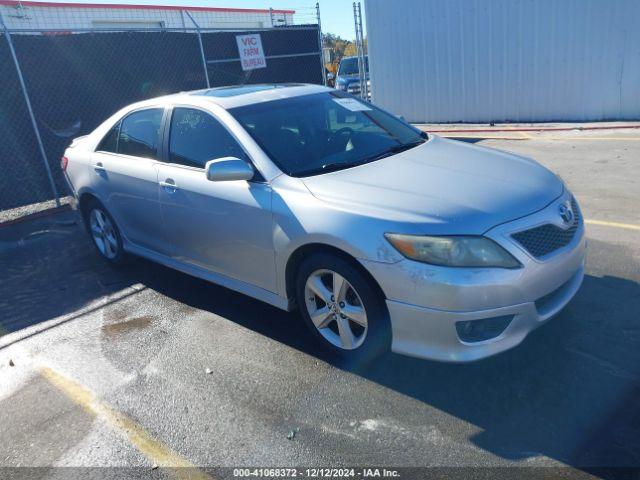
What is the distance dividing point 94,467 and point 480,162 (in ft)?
9.89

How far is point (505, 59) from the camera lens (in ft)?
39.1

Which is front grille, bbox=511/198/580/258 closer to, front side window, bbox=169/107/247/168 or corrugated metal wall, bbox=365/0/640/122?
front side window, bbox=169/107/247/168

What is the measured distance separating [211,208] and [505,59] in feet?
32.7

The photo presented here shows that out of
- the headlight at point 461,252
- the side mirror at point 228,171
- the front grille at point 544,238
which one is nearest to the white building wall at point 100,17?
the side mirror at point 228,171

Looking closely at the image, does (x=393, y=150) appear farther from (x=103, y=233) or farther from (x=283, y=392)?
(x=103, y=233)

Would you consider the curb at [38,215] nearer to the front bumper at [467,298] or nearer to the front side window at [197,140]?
the front side window at [197,140]

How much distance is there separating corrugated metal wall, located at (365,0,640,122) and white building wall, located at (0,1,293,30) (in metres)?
4.97

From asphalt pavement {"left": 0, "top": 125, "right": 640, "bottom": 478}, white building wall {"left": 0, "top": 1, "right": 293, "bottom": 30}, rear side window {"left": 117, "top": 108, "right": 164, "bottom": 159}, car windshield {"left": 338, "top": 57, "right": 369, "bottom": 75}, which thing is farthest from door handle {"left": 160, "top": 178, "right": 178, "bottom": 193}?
car windshield {"left": 338, "top": 57, "right": 369, "bottom": 75}

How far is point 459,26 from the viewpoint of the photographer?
12.3 m

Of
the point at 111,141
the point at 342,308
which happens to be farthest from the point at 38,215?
the point at 342,308

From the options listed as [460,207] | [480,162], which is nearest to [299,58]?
[480,162]

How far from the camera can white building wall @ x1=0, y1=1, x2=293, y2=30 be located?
1788cm

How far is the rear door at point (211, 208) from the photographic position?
3689 millimetres

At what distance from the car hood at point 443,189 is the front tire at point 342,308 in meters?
0.39
